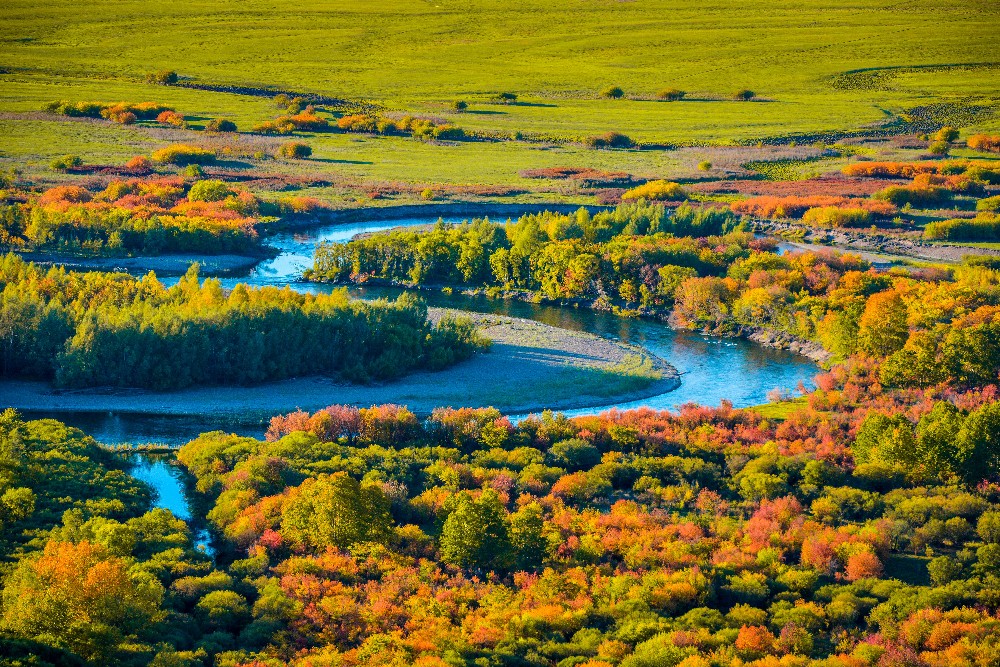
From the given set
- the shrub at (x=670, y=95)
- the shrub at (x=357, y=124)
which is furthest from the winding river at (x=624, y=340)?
the shrub at (x=670, y=95)

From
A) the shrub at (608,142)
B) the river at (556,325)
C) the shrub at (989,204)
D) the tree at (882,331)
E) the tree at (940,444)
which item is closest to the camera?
the tree at (940,444)

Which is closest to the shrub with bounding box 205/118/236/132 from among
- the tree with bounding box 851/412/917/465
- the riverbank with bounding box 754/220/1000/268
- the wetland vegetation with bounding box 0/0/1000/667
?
the wetland vegetation with bounding box 0/0/1000/667

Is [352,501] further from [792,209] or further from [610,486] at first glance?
[792,209]

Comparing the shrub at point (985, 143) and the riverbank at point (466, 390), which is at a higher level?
the shrub at point (985, 143)

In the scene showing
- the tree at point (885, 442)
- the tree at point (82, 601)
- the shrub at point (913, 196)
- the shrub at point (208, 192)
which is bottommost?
the tree at point (82, 601)

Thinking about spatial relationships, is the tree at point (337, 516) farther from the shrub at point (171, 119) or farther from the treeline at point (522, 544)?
the shrub at point (171, 119)

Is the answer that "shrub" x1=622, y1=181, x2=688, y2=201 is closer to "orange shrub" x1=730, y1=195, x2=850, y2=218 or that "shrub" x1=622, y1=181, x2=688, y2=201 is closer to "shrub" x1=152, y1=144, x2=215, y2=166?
"orange shrub" x1=730, y1=195, x2=850, y2=218

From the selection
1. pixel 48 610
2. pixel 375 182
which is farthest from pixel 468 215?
pixel 48 610

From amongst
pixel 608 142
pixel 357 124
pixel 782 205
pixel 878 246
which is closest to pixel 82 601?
pixel 878 246
